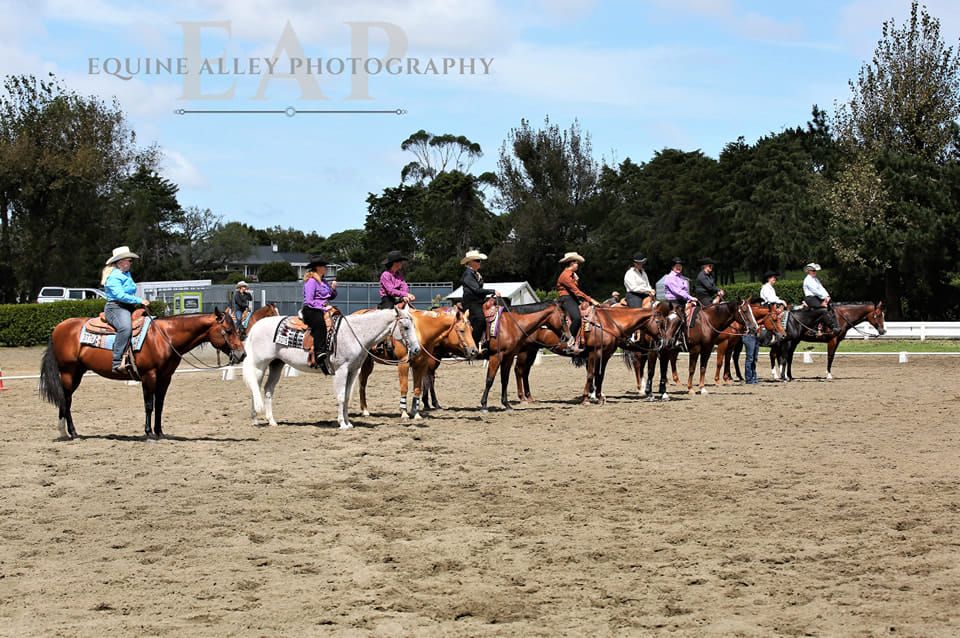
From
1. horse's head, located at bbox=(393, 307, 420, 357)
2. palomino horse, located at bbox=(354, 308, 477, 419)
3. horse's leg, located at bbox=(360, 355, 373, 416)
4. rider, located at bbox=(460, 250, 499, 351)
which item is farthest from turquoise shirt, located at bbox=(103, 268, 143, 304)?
rider, located at bbox=(460, 250, 499, 351)

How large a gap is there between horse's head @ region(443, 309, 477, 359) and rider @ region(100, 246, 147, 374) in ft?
15.8

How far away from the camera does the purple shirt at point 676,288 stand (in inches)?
792

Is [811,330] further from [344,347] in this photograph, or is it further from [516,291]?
[516,291]

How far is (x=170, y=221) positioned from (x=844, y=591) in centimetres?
10653

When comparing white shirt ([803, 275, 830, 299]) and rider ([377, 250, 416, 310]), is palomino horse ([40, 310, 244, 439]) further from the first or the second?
white shirt ([803, 275, 830, 299])

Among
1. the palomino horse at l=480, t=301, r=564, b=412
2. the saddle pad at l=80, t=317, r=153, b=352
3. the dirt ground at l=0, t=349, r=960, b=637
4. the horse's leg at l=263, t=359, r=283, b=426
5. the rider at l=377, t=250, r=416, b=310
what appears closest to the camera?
the dirt ground at l=0, t=349, r=960, b=637

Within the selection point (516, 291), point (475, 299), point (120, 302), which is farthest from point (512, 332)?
point (516, 291)

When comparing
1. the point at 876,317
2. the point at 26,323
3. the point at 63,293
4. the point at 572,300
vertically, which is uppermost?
the point at 63,293

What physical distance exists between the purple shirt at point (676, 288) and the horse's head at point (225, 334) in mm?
9220

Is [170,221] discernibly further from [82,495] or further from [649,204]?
[82,495]

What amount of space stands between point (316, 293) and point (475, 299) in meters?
3.15

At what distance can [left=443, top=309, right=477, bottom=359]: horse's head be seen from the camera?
1595 centimetres

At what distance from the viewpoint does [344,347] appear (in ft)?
48.7

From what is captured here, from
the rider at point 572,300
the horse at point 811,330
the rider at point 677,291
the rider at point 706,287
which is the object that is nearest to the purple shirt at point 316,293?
the rider at point 572,300
